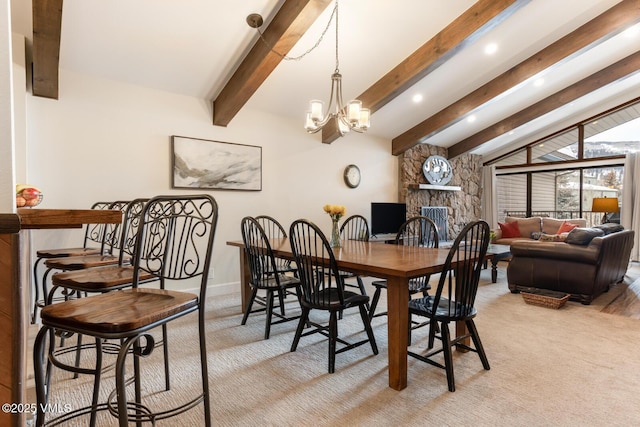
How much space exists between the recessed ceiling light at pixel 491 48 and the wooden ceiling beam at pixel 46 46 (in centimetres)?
432

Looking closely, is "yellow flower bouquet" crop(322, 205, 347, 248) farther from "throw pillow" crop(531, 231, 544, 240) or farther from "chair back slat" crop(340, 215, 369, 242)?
"throw pillow" crop(531, 231, 544, 240)

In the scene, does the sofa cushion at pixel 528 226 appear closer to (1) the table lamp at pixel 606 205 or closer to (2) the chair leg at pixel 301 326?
(1) the table lamp at pixel 606 205

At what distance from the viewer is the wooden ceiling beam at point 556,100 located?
5274 mm

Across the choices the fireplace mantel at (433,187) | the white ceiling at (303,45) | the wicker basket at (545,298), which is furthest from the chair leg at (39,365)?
the fireplace mantel at (433,187)

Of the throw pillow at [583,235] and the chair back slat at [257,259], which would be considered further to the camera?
the throw pillow at [583,235]

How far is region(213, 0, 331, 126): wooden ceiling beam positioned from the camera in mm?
2924

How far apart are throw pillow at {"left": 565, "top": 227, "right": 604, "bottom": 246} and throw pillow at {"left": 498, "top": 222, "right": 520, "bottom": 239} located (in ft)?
10.8

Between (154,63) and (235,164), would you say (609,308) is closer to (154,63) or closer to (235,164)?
(235,164)

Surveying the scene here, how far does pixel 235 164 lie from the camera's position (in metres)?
4.48

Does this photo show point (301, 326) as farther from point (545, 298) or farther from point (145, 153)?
point (545, 298)

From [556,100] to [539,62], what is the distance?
1.90 metres

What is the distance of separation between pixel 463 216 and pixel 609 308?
4.38 meters

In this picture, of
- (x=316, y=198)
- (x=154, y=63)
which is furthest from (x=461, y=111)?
(x=154, y=63)

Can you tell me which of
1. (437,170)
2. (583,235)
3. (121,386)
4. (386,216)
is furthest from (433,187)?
(121,386)
